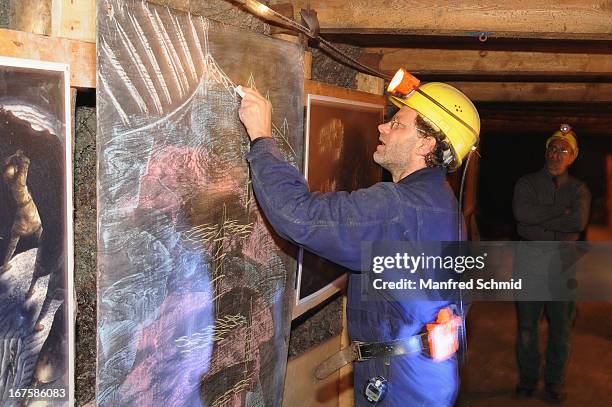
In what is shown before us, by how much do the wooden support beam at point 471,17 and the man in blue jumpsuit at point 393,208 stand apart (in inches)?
14.8

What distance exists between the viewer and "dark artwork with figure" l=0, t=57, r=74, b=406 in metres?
1.41

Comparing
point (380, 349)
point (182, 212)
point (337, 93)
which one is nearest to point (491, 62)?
point (337, 93)

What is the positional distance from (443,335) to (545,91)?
11.7 feet

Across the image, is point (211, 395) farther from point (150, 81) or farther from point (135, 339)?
point (150, 81)

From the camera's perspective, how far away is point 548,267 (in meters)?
4.82

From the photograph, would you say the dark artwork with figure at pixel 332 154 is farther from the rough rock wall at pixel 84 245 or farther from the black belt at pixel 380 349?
the rough rock wall at pixel 84 245

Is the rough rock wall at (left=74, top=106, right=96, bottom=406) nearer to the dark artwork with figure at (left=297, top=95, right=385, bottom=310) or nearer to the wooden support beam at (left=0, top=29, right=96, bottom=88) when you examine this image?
the wooden support beam at (left=0, top=29, right=96, bottom=88)

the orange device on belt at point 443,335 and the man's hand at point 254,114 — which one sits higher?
the man's hand at point 254,114

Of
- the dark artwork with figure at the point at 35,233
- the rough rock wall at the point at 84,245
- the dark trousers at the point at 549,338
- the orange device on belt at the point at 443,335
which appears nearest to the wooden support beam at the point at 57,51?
the dark artwork with figure at the point at 35,233

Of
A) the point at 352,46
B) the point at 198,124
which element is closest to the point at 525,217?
the point at 352,46

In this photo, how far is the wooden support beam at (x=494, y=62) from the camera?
160 inches

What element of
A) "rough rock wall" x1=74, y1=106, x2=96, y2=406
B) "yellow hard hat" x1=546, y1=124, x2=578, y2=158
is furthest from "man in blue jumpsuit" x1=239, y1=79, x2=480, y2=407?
"yellow hard hat" x1=546, y1=124, x2=578, y2=158

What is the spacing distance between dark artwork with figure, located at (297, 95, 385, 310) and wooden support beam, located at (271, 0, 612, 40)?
14.7 inches

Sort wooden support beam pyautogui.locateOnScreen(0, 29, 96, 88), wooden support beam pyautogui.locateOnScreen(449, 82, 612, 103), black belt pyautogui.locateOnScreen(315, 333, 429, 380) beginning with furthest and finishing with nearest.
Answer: wooden support beam pyautogui.locateOnScreen(449, 82, 612, 103), black belt pyautogui.locateOnScreen(315, 333, 429, 380), wooden support beam pyautogui.locateOnScreen(0, 29, 96, 88)
